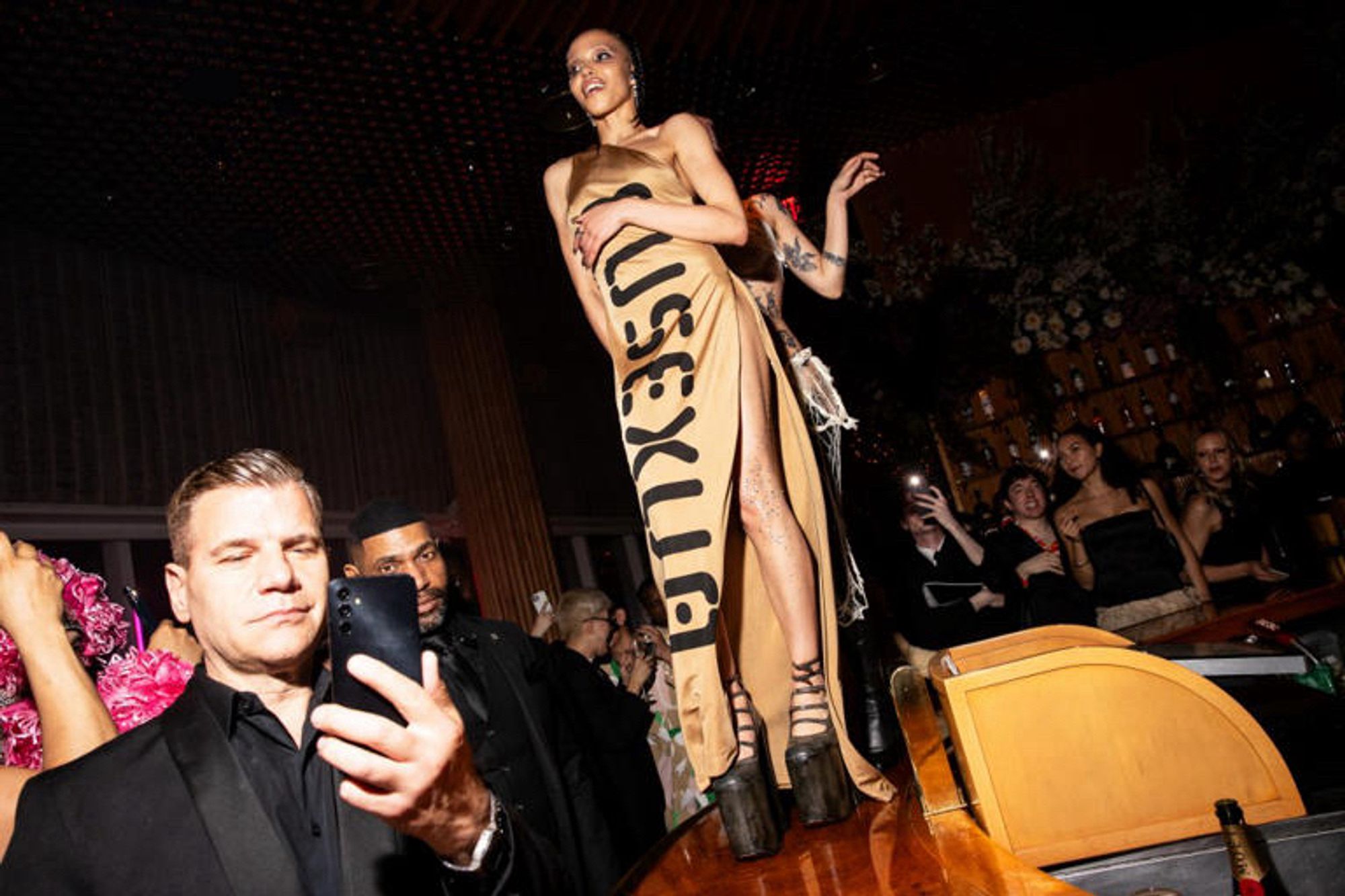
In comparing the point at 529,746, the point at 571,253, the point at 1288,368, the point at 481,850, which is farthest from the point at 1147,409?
the point at 481,850

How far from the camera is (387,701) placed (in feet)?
2.81

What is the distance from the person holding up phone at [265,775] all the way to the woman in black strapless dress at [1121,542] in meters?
3.46

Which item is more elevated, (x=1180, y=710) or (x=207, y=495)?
(x=207, y=495)

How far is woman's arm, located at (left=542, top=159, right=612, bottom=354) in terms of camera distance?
1847 millimetres

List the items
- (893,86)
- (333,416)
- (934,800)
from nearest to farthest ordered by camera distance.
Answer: (934,800), (893,86), (333,416)

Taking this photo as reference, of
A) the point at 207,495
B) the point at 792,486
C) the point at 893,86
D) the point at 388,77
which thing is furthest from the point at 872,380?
the point at 207,495

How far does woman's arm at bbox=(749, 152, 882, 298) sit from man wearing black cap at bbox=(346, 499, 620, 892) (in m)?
1.37

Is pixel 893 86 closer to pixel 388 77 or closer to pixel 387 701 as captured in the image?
pixel 388 77

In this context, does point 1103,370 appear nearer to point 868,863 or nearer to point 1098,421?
point 1098,421

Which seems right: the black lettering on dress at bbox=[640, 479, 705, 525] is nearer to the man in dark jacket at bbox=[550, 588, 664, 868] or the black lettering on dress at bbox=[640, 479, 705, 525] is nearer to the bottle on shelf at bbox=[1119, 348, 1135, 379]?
the man in dark jacket at bbox=[550, 588, 664, 868]

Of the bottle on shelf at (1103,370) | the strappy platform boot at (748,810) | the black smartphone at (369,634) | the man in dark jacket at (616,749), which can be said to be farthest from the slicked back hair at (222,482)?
the bottle on shelf at (1103,370)

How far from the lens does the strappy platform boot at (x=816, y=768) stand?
1.51m

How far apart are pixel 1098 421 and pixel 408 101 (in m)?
5.90

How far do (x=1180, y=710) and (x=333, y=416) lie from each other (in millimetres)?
7122
